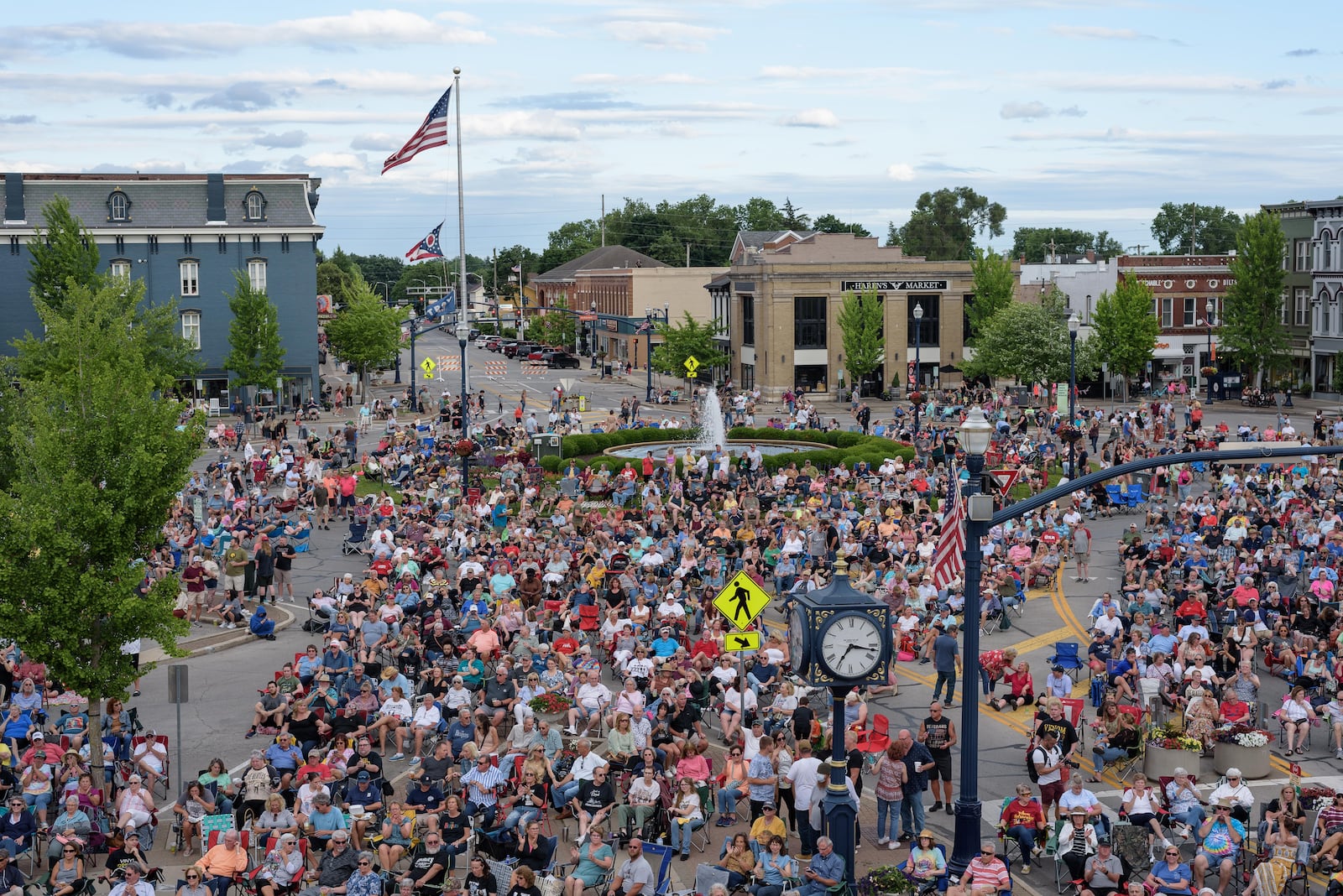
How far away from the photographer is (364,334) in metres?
79.3

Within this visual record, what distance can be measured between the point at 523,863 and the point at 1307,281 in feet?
217

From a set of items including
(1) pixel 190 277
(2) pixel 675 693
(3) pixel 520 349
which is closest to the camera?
(2) pixel 675 693

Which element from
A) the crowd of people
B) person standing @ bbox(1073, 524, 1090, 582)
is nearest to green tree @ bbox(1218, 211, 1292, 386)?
the crowd of people

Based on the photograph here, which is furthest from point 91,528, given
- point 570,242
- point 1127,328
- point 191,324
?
point 570,242

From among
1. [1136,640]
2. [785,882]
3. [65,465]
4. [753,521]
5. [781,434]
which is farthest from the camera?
[781,434]

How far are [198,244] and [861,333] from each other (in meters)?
33.8

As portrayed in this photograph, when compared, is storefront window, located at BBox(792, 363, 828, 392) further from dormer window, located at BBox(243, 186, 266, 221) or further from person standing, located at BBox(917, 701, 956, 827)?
person standing, located at BBox(917, 701, 956, 827)

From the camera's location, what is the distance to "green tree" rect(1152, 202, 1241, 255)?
528 feet

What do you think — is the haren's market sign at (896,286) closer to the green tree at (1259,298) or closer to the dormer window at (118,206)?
the green tree at (1259,298)

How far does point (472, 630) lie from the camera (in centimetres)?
2327

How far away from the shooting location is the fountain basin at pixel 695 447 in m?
46.5

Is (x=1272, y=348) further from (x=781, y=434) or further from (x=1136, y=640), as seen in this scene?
(x=1136, y=640)

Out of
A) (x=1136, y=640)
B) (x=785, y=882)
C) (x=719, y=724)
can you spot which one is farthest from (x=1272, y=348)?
(x=785, y=882)

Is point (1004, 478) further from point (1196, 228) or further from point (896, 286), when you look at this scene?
point (1196, 228)
